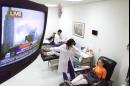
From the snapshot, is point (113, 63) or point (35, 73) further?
point (35, 73)

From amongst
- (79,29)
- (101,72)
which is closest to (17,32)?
(101,72)

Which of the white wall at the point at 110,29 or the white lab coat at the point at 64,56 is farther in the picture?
the white lab coat at the point at 64,56

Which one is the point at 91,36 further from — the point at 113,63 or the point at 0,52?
the point at 0,52

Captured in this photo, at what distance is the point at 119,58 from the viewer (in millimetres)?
3564

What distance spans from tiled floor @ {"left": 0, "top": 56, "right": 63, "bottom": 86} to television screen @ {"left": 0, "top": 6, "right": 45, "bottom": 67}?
3210mm

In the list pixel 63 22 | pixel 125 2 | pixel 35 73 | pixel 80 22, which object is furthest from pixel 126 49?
pixel 63 22

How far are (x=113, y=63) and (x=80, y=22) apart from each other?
2273 millimetres

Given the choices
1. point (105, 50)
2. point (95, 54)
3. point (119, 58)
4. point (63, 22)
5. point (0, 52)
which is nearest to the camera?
point (0, 52)

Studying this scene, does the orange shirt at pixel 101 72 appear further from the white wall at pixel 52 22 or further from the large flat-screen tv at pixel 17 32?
the white wall at pixel 52 22

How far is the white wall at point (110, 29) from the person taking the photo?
340cm

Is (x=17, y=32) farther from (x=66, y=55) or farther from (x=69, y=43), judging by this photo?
(x=66, y=55)

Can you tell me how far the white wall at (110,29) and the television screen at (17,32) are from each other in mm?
2854

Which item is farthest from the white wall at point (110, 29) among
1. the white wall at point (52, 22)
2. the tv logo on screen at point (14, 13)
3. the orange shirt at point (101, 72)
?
the tv logo on screen at point (14, 13)

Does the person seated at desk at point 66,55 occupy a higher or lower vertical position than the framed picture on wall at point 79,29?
lower
